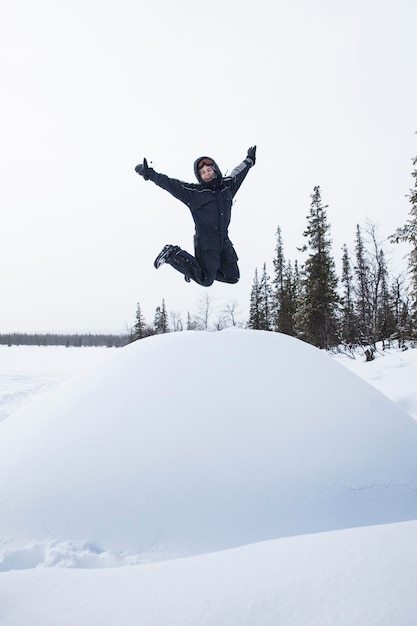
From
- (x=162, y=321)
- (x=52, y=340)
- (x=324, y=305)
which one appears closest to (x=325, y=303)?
(x=324, y=305)

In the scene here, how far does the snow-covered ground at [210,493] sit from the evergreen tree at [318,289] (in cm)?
1896

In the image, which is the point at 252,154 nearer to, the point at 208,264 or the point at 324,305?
the point at 208,264

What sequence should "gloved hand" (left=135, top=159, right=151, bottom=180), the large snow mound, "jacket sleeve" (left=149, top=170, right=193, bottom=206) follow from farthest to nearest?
1. "jacket sleeve" (left=149, top=170, right=193, bottom=206)
2. "gloved hand" (left=135, top=159, right=151, bottom=180)
3. the large snow mound

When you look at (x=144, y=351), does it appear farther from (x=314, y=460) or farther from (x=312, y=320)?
(x=312, y=320)

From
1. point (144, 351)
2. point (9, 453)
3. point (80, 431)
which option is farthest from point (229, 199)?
point (9, 453)

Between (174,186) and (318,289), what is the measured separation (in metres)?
18.7

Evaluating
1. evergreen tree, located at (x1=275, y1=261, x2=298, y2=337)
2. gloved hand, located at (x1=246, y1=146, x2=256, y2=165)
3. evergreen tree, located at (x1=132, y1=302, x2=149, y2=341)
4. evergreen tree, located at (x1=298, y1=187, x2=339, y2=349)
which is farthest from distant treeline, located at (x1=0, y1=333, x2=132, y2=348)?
gloved hand, located at (x1=246, y1=146, x2=256, y2=165)

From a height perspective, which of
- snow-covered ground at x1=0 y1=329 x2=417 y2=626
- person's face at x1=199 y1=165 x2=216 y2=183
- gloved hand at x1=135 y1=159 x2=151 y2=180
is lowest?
snow-covered ground at x1=0 y1=329 x2=417 y2=626

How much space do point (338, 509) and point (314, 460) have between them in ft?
1.05

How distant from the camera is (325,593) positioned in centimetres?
137

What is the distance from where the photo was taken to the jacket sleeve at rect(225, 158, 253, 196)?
Answer: 16.0ft

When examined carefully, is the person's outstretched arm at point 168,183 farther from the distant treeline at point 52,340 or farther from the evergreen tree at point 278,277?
the distant treeline at point 52,340

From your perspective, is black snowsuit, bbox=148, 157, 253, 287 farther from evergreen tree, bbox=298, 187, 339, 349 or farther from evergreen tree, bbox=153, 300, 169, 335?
evergreen tree, bbox=153, 300, 169, 335

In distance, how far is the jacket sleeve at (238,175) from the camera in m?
4.88
